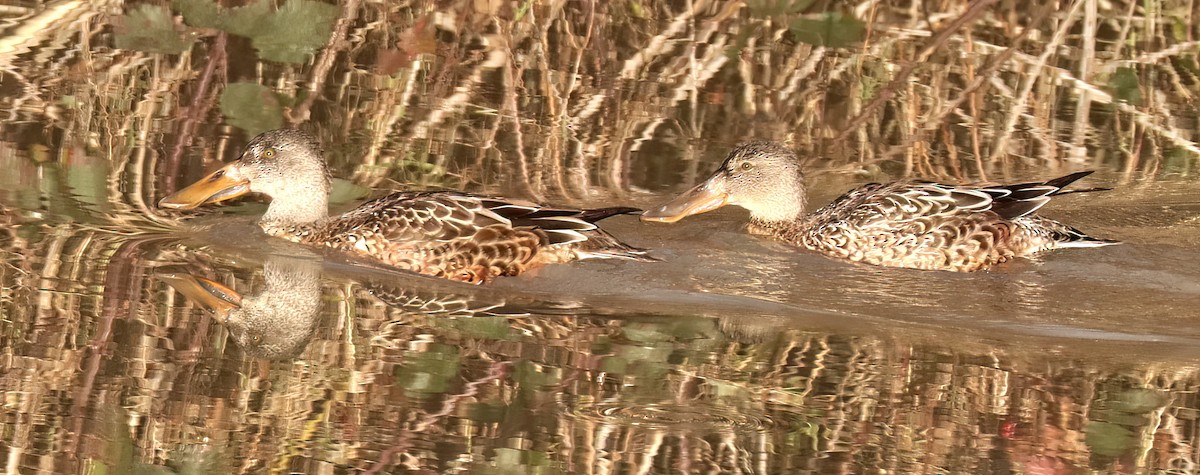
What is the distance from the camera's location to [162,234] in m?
8.37

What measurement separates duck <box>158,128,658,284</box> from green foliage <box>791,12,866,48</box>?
349 centimetres

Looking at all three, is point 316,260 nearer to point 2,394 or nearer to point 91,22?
point 2,394

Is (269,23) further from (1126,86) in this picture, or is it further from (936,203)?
(1126,86)

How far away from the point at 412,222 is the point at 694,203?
1.54m

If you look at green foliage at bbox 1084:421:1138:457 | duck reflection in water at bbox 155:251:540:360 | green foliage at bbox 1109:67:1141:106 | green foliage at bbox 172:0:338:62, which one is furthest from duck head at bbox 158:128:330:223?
green foliage at bbox 1109:67:1141:106

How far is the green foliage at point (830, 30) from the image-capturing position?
1150cm

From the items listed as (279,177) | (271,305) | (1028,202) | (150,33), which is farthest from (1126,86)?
(271,305)

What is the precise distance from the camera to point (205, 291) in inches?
291

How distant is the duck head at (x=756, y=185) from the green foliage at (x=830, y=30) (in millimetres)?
2342

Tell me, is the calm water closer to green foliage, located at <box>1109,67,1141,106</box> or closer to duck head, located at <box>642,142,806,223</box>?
green foliage, located at <box>1109,67,1141,106</box>

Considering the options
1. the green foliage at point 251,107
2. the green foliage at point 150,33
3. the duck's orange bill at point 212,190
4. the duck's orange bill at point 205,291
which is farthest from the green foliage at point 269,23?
the duck's orange bill at point 205,291

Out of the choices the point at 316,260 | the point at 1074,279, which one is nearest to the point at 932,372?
the point at 1074,279

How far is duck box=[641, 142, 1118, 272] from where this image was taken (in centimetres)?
873

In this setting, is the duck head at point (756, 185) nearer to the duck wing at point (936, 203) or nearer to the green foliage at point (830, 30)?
the duck wing at point (936, 203)
